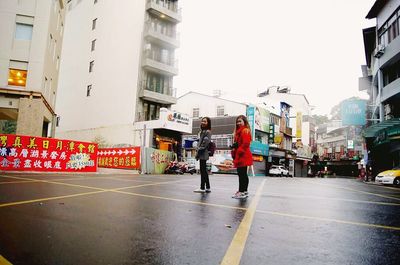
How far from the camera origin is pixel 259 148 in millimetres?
38625

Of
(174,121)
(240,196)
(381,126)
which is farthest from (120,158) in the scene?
(381,126)

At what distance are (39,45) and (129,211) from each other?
2105cm

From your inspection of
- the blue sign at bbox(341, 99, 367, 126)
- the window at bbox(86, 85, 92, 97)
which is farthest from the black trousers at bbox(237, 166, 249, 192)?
the window at bbox(86, 85, 92, 97)

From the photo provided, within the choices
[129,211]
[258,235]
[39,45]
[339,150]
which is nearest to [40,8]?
[39,45]

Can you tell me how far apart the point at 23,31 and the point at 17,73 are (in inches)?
125

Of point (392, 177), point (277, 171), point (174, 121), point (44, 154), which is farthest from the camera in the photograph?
point (277, 171)

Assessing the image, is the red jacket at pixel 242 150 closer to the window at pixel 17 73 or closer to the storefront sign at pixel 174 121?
the window at pixel 17 73

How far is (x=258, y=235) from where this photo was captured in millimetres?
2906

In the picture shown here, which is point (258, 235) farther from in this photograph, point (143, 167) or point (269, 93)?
point (269, 93)

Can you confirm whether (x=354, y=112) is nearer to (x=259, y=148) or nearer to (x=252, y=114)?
(x=252, y=114)

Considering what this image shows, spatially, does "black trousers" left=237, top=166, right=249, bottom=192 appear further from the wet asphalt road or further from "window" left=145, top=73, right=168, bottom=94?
"window" left=145, top=73, right=168, bottom=94

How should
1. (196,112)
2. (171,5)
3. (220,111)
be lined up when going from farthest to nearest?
(196,112)
(220,111)
(171,5)

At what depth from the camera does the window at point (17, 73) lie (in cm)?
1984

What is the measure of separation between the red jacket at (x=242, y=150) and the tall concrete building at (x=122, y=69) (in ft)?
69.1
